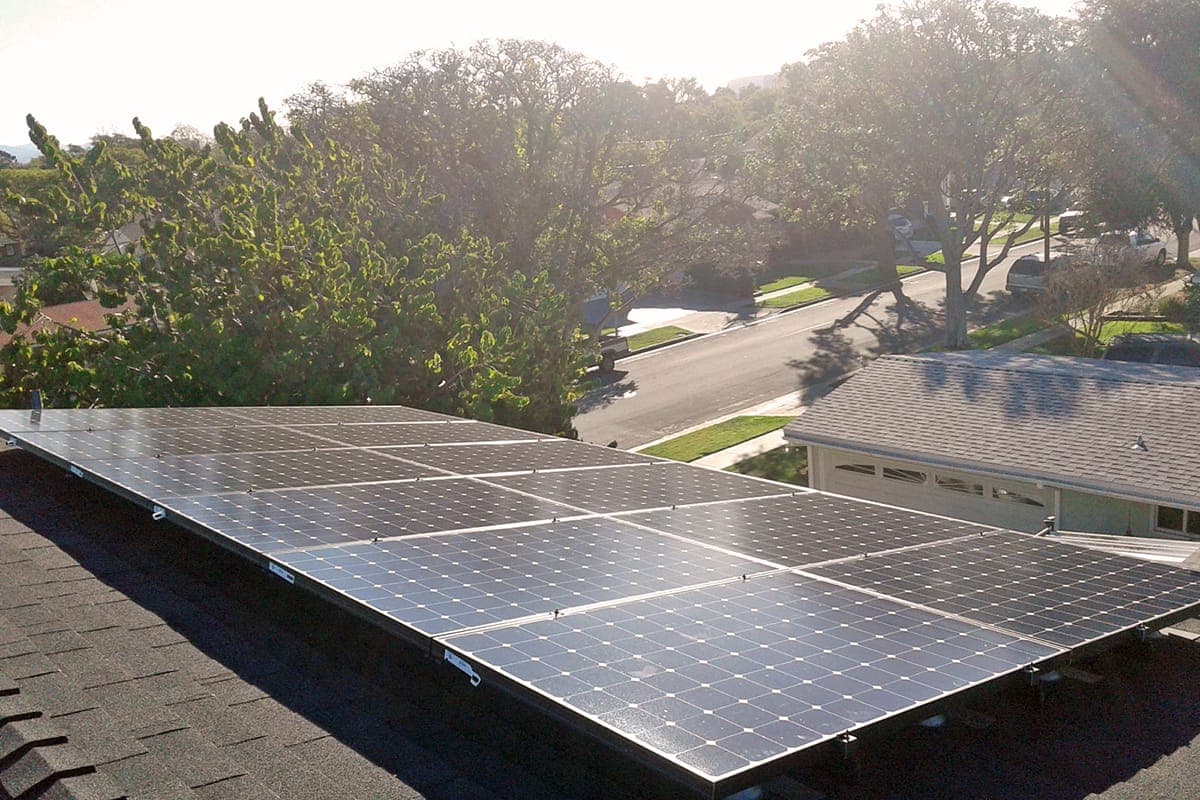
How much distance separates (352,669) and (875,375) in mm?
22903

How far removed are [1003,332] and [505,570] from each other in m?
44.0

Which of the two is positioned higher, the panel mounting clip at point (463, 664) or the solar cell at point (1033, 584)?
the panel mounting clip at point (463, 664)

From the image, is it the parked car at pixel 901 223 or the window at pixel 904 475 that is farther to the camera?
the parked car at pixel 901 223

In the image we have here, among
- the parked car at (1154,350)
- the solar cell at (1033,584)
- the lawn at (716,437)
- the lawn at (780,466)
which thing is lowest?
the lawn at (780,466)

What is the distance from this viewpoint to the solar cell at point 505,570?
774cm

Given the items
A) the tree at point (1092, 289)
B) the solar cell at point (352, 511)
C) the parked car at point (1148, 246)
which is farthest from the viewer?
the parked car at point (1148, 246)

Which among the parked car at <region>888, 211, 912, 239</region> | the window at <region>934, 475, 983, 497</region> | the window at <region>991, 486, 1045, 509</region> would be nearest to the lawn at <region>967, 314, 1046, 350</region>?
the window at <region>934, 475, 983, 497</region>

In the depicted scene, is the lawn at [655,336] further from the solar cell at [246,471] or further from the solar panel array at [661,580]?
the solar cell at [246,471]

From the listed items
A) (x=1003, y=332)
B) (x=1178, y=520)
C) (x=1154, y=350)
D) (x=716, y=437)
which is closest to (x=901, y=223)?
(x=1003, y=332)

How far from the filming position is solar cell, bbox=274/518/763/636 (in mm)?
7738

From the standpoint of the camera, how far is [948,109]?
43844 millimetres

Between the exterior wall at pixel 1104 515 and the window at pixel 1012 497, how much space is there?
75 centimetres

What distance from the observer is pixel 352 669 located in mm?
8445

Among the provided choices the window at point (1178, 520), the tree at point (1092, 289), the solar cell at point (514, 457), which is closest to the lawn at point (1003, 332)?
the tree at point (1092, 289)
